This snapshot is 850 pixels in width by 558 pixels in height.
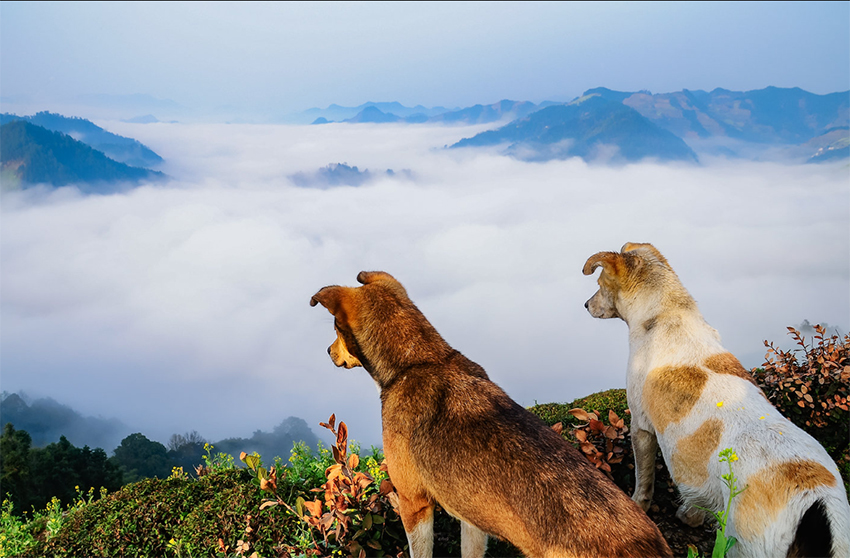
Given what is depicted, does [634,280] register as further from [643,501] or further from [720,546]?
[720,546]

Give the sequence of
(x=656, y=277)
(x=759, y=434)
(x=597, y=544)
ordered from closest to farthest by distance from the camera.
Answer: (x=597, y=544) < (x=759, y=434) < (x=656, y=277)

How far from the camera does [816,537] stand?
496 centimetres

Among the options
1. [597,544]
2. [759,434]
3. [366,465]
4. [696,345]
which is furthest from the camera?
[366,465]

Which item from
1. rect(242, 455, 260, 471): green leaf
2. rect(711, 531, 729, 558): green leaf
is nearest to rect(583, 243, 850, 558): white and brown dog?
rect(711, 531, 729, 558): green leaf

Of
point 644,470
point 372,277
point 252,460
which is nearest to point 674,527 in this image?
point 644,470

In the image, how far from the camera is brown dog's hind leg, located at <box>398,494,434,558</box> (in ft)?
17.7

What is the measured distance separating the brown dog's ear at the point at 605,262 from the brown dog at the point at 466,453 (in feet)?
6.88

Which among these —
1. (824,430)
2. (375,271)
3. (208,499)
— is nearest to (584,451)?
(375,271)

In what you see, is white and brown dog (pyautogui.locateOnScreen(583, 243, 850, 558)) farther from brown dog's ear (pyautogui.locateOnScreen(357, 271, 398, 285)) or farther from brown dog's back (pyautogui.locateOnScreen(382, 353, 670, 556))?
brown dog's ear (pyautogui.locateOnScreen(357, 271, 398, 285))

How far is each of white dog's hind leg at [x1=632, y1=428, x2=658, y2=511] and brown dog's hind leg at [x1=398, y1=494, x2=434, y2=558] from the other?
267 centimetres

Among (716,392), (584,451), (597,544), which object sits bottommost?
(584,451)

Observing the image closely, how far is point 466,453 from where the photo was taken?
4.96 meters

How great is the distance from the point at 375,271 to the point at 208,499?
3445mm

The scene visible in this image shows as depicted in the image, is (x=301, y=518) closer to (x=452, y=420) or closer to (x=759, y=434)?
(x=452, y=420)
